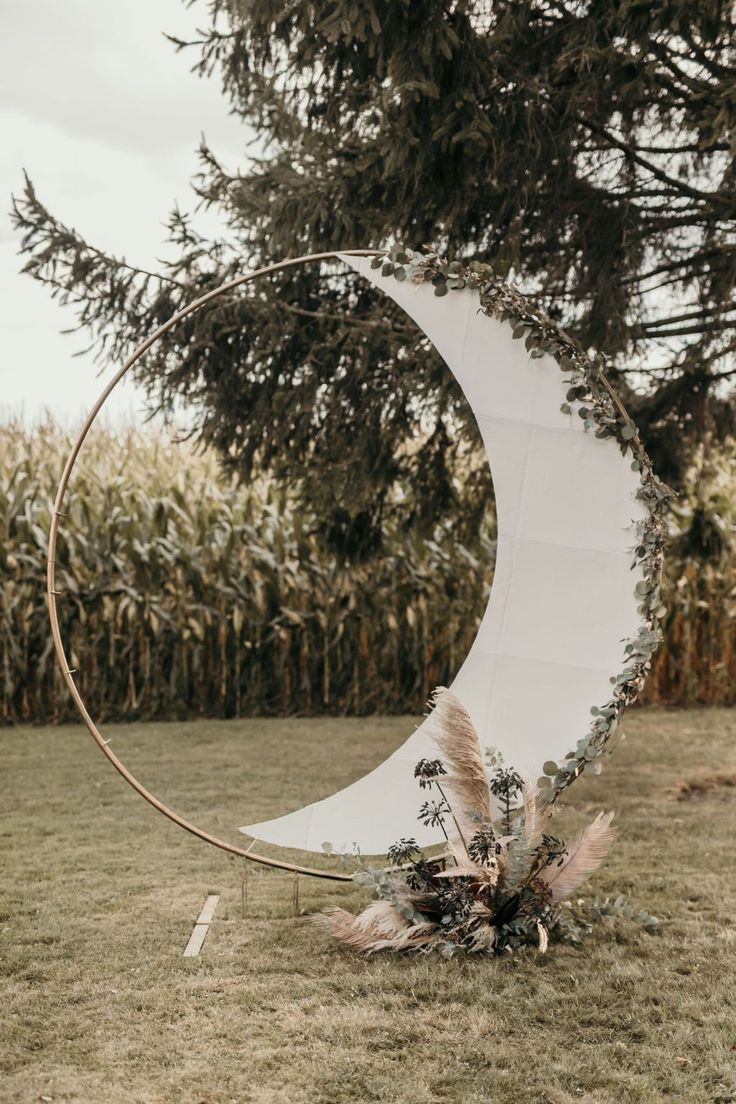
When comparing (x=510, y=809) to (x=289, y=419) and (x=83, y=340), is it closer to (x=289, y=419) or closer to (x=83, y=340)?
(x=289, y=419)

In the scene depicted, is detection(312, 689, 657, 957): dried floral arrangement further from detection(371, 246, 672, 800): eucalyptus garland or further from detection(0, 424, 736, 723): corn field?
detection(0, 424, 736, 723): corn field

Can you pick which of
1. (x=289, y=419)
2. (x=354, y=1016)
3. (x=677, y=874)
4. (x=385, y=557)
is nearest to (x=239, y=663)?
(x=385, y=557)

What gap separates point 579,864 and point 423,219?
2646 millimetres

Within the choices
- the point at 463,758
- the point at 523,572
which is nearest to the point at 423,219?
the point at 523,572

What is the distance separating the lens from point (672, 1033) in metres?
2.71

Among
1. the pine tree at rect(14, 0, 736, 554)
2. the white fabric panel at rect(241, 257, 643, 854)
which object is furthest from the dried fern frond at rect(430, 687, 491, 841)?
the pine tree at rect(14, 0, 736, 554)

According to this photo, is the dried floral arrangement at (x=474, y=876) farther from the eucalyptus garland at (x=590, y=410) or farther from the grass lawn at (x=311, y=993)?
the eucalyptus garland at (x=590, y=410)

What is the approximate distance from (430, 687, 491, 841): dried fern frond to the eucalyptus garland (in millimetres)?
267

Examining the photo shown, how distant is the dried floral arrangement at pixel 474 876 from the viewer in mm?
3293

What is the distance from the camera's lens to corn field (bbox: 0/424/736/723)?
7.65 meters

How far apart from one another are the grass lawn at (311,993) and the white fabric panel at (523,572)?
0.50 m

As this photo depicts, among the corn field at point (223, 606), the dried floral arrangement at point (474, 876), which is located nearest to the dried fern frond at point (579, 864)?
the dried floral arrangement at point (474, 876)

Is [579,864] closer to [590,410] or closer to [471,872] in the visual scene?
[471,872]

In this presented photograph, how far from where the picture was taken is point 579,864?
3.41 metres
